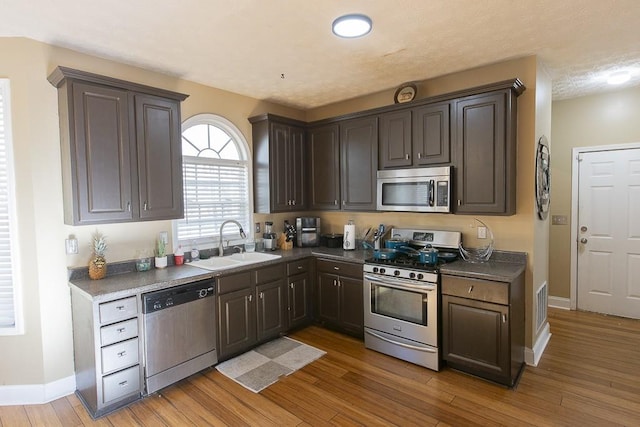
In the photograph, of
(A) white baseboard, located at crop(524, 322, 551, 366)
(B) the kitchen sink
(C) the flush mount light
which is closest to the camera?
(C) the flush mount light

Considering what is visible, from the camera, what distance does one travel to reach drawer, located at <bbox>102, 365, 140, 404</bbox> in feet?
8.18

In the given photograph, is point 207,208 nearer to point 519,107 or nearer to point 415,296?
point 415,296

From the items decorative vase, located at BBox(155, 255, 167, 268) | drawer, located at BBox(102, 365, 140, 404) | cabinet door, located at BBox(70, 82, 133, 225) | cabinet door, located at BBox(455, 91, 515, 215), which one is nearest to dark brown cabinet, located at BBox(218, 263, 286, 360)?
decorative vase, located at BBox(155, 255, 167, 268)

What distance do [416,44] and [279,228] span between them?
9.06 ft

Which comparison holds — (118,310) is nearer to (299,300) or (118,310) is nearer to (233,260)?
(233,260)

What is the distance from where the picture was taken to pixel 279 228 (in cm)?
461

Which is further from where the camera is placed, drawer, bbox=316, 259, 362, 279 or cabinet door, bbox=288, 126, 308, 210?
cabinet door, bbox=288, 126, 308, 210

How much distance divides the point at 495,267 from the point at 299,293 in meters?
2.06

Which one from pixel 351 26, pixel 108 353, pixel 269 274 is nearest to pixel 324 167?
pixel 269 274

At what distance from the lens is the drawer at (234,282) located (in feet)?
10.4

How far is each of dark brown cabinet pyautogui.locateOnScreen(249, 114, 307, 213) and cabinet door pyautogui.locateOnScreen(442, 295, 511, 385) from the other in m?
2.23

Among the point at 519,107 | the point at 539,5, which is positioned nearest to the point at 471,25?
the point at 539,5

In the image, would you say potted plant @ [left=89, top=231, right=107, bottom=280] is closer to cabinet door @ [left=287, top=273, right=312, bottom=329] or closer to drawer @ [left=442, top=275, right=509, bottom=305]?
cabinet door @ [left=287, top=273, right=312, bottom=329]

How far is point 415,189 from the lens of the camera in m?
3.53
